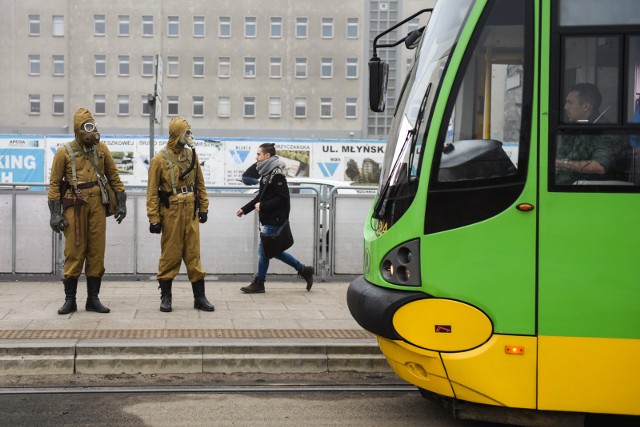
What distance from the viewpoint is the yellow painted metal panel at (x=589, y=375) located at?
177 inches

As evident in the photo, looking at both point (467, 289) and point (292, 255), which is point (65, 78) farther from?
point (467, 289)

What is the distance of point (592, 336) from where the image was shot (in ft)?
14.9

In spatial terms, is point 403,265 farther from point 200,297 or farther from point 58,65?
point 58,65

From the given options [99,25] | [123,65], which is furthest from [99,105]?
[99,25]

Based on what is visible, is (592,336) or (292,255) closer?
(592,336)

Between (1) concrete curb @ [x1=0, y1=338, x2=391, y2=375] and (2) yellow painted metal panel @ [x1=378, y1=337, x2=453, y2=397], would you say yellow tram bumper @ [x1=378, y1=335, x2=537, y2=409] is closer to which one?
(2) yellow painted metal panel @ [x1=378, y1=337, x2=453, y2=397]

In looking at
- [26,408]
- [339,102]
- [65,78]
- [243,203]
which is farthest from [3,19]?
[26,408]

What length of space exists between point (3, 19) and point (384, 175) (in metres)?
65.7

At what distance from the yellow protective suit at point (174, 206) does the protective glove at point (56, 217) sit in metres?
0.80

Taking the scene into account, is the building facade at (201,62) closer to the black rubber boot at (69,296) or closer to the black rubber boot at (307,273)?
the black rubber boot at (307,273)

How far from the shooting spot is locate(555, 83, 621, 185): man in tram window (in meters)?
4.66

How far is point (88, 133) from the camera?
26.2ft

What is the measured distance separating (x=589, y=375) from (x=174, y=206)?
4.88 metres

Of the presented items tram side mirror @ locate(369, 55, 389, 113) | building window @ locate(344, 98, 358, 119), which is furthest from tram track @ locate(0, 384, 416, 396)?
building window @ locate(344, 98, 358, 119)
